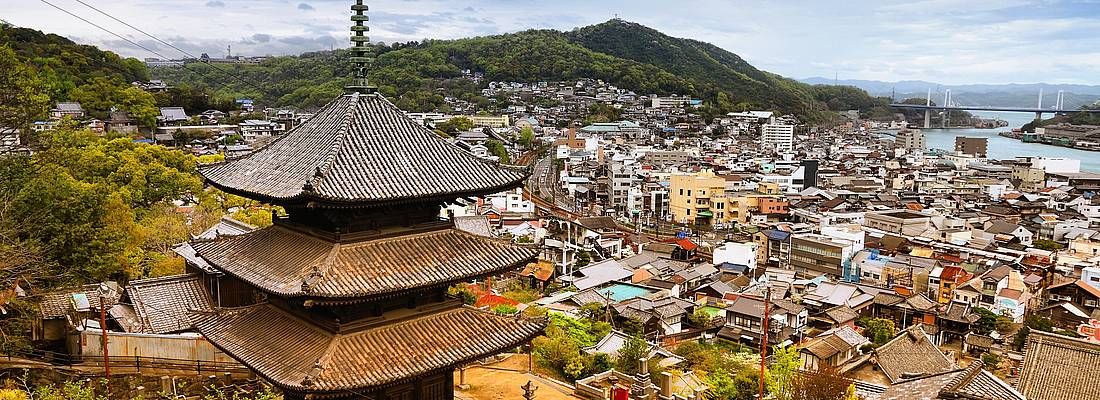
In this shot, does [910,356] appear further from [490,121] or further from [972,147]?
[972,147]

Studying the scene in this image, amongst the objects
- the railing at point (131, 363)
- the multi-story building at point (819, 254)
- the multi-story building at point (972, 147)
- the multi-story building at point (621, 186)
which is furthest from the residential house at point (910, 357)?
the multi-story building at point (972, 147)

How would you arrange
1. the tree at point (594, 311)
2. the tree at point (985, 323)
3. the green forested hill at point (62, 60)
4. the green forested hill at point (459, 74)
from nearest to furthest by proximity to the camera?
the tree at point (594, 311), the tree at point (985, 323), the green forested hill at point (62, 60), the green forested hill at point (459, 74)

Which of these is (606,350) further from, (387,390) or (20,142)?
(20,142)

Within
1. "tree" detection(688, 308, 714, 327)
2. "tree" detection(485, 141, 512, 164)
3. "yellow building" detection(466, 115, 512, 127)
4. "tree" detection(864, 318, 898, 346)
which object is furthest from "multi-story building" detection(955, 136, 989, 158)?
"tree" detection(688, 308, 714, 327)

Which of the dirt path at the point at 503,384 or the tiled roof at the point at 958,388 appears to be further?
the dirt path at the point at 503,384

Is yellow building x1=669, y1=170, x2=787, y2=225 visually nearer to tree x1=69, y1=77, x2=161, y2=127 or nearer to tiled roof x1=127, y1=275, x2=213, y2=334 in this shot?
tree x1=69, y1=77, x2=161, y2=127

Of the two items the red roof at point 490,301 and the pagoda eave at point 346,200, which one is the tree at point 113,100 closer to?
the red roof at point 490,301

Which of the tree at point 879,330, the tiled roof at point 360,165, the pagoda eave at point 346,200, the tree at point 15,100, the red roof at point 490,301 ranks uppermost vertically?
the tree at point 15,100
